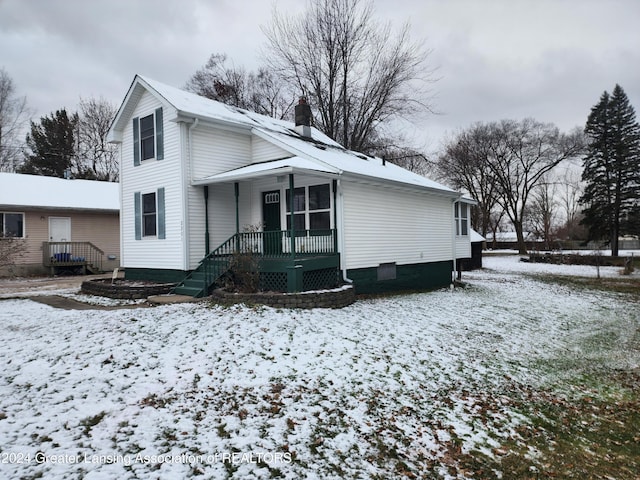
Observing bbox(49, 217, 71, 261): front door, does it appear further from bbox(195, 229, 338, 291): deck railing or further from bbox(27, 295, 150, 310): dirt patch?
bbox(195, 229, 338, 291): deck railing

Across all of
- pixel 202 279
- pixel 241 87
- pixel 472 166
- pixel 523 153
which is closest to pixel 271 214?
pixel 202 279

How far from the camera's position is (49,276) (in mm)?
17609

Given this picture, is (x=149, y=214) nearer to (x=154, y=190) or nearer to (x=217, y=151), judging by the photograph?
(x=154, y=190)

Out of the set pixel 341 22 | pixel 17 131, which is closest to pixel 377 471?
pixel 341 22

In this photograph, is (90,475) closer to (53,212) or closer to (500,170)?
(53,212)

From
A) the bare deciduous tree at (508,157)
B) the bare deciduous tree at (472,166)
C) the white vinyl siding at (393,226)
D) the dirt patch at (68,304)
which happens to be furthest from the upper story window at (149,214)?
the bare deciduous tree at (508,157)

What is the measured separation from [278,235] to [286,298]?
2535 millimetres

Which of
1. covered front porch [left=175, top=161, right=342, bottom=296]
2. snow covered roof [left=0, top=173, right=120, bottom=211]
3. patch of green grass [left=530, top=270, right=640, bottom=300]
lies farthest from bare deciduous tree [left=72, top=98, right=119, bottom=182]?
patch of green grass [left=530, top=270, right=640, bottom=300]

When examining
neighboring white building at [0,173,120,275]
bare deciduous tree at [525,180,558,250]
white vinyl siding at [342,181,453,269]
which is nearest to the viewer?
white vinyl siding at [342,181,453,269]

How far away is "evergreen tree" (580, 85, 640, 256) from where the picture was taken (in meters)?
30.2

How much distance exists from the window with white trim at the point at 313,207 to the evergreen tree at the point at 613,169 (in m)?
28.9

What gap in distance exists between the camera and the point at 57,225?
18641 mm

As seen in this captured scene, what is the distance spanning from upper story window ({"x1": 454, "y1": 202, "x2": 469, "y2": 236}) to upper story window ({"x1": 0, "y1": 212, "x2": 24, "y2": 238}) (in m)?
19.4

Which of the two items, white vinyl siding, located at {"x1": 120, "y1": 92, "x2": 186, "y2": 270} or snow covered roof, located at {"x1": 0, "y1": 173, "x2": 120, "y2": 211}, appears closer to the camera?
white vinyl siding, located at {"x1": 120, "y1": 92, "x2": 186, "y2": 270}
